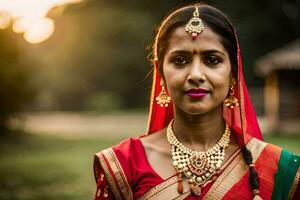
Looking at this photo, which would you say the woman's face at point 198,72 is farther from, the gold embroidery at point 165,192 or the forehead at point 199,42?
the gold embroidery at point 165,192

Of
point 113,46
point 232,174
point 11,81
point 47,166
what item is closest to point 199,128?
point 232,174

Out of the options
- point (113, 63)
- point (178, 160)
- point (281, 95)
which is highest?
Answer: point (113, 63)

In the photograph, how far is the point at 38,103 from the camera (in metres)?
39.5

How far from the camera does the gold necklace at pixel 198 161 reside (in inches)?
110

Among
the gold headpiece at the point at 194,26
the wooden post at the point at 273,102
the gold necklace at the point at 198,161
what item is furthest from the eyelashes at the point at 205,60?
the wooden post at the point at 273,102

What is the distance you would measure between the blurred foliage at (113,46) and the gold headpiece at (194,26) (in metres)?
22.5

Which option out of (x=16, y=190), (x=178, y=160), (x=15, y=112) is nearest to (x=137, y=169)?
(x=178, y=160)

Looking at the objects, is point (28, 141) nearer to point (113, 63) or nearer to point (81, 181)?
point (81, 181)

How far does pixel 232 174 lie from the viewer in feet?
9.21

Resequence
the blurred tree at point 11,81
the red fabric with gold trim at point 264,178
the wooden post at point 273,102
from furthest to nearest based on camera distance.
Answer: the wooden post at point 273,102 → the blurred tree at point 11,81 → the red fabric with gold trim at point 264,178

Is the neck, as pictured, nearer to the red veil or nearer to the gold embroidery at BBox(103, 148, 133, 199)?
the red veil

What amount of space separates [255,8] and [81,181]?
23.0 metres

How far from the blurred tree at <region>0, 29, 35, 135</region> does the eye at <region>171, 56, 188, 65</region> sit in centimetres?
1327

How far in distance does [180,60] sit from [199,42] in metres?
0.13
